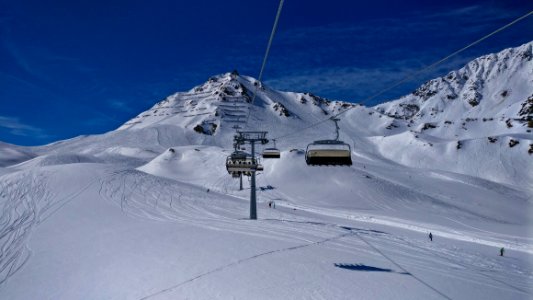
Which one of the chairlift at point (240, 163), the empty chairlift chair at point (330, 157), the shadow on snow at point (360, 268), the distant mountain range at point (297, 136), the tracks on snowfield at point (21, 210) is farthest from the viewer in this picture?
the distant mountain range at point (297, 136)

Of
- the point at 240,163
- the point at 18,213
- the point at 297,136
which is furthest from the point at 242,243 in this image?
the point at 297,136

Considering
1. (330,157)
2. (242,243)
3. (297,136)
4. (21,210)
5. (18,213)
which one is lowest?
(242,243)

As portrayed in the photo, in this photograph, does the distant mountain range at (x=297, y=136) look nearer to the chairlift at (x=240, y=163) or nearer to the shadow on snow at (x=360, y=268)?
the chairlift at (x=240, y=163)

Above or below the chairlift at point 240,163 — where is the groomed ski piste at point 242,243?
below

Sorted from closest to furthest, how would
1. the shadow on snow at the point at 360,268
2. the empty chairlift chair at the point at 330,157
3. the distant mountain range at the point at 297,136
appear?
the shadow on snow at the point at 360,268 → the empty chairlift chair at the point at 330,157 → the distant mountain range at the point at 297,136

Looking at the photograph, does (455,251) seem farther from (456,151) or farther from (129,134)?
(129,134)

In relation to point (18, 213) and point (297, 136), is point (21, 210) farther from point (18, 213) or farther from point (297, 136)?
point (297, 136)

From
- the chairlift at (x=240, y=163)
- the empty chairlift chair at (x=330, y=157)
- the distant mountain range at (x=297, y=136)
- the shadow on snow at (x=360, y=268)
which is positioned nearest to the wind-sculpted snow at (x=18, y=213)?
the shadow on snow at (x=360, y=268)

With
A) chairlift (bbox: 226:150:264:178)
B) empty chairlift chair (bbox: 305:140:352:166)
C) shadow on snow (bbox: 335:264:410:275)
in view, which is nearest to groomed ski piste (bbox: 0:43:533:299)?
shadow on snow (bbox: 335:264:410:275)

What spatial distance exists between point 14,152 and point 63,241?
114168mm

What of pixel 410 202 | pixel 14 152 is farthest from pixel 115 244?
pixel 14 152

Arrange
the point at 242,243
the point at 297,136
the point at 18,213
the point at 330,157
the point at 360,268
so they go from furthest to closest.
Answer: the point at 297,136 → the point at 18,213 → the point at 330,157 → the point at 242,243 → the point at 360,268

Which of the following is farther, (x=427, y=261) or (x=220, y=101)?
(x=220, y=101)

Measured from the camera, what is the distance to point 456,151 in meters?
118
